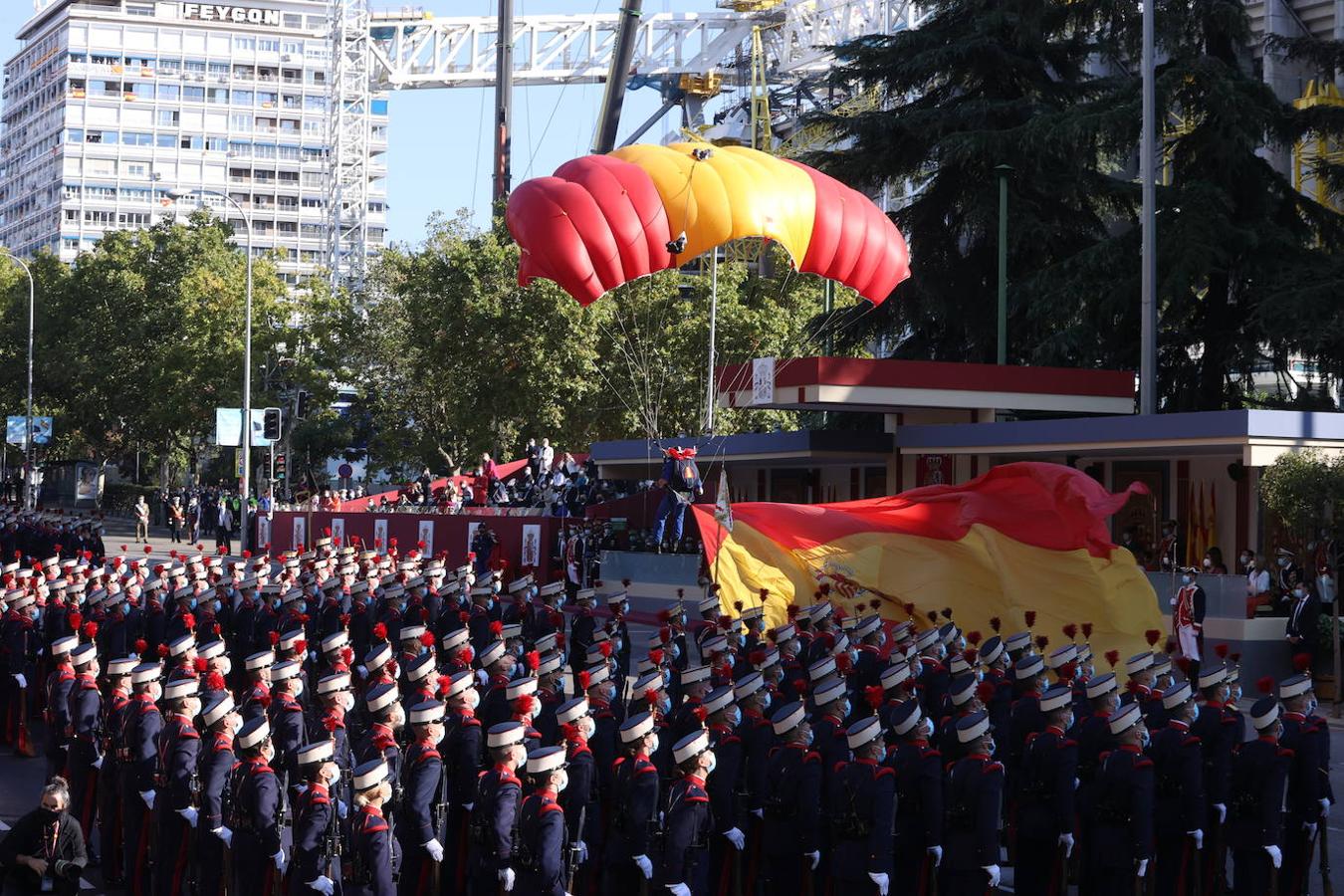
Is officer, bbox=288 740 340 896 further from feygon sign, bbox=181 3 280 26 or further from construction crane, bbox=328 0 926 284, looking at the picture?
feygon sign, bbox=181 3 280 26

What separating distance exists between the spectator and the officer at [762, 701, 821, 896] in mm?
4309

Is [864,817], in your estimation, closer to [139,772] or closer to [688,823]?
[688,823]

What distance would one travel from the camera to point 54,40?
5157 inches

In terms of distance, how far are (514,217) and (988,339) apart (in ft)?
46.8

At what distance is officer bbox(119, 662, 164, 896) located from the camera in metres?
11.9

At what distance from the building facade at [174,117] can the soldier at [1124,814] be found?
118717mm

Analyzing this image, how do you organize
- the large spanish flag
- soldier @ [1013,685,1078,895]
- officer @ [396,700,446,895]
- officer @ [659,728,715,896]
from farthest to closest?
the large spanish flag, soldier @ [1013,685,1078,895], officer @ [396,700,446,895], officer @ [659,728,715,896]

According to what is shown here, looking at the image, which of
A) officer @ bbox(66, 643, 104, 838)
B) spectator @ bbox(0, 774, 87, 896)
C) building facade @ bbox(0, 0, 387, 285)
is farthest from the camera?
building facade @ bbox(0, 0, 387, 285)

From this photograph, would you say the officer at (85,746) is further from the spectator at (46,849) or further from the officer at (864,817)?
the officer at (864,817)

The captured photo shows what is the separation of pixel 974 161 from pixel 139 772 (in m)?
26.7

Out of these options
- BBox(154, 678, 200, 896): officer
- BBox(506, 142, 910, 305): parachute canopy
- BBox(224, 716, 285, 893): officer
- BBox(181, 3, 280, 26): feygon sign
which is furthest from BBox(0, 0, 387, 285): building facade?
BBox(224, 716, 285, 893): officer

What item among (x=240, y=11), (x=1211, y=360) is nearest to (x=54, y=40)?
(x=240, y=11)

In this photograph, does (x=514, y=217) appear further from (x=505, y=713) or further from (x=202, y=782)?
(x=202, y=782)

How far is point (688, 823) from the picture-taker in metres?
10.0
